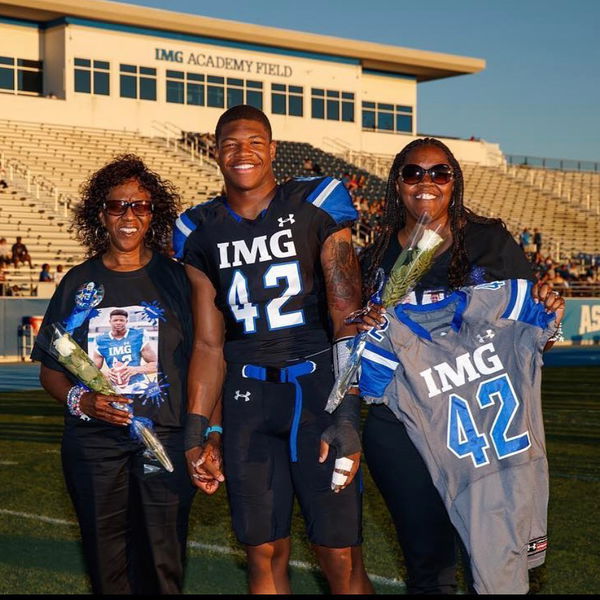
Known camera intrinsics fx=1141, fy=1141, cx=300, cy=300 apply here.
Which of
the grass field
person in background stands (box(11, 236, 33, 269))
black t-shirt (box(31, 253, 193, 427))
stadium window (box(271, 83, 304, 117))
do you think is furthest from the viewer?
stadium window (box(271, 83, 304, 117))

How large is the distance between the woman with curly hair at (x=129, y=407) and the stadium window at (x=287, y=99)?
122 ft

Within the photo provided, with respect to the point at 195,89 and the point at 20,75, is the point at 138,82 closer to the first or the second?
the point at 195,89

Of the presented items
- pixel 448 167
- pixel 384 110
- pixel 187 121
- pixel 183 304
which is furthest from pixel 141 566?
pixel 384 110

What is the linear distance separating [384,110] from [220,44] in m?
8.41

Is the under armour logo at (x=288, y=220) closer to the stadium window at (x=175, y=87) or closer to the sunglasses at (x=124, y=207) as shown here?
the sunglasses at (x=124, y=207)

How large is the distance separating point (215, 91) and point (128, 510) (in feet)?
120

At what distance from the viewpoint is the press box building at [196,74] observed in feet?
118

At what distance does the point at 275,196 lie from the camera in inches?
163

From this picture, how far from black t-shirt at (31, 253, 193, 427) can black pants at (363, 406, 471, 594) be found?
2.82ft

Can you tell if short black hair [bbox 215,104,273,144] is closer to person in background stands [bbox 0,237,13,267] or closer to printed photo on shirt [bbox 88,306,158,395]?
printed photo on shirt [bbox 88,306,158,395]

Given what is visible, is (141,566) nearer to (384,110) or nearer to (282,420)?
(282,420)

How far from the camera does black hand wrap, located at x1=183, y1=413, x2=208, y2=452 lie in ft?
13.4

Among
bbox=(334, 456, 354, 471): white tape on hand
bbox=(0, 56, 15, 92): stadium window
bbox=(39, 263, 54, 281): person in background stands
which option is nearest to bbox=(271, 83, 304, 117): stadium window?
bbox=(0, 56, 15, 92): stadium window

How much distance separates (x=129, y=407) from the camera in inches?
165
